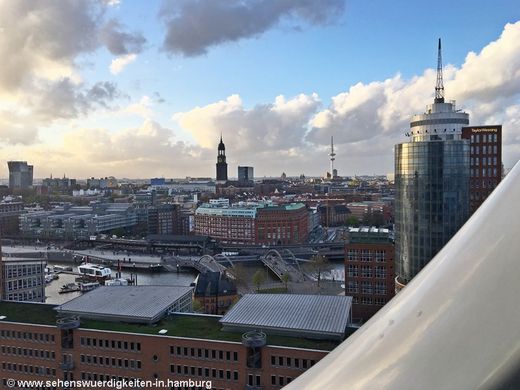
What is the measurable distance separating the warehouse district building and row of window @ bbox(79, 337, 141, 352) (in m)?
0.02

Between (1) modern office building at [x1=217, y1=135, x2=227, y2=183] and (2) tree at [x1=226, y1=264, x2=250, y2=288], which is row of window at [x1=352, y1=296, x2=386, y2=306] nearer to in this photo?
(2) tree at [x1=226, y1=264, x2=250, y2=288]

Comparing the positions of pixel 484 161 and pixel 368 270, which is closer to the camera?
pixel 368 270

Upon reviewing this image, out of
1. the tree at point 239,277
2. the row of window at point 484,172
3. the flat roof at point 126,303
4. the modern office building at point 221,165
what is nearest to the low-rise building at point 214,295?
the tree at point 239,277

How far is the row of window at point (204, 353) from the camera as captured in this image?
8.80m

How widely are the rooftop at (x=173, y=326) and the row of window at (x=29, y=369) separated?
958mm

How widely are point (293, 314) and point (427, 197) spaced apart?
21.7 feet

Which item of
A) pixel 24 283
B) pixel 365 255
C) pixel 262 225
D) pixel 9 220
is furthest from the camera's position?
pixel 9 220

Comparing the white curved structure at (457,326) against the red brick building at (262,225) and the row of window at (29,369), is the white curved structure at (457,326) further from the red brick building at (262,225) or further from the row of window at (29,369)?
the red brick building at (262,225)

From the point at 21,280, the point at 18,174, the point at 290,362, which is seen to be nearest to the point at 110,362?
the point at 290,362

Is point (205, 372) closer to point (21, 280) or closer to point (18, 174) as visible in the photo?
point (21, 280)

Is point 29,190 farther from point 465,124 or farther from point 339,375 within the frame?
point 339,375

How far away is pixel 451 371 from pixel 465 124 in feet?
57.5

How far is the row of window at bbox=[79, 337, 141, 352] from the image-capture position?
937 cm

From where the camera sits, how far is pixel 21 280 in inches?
653
